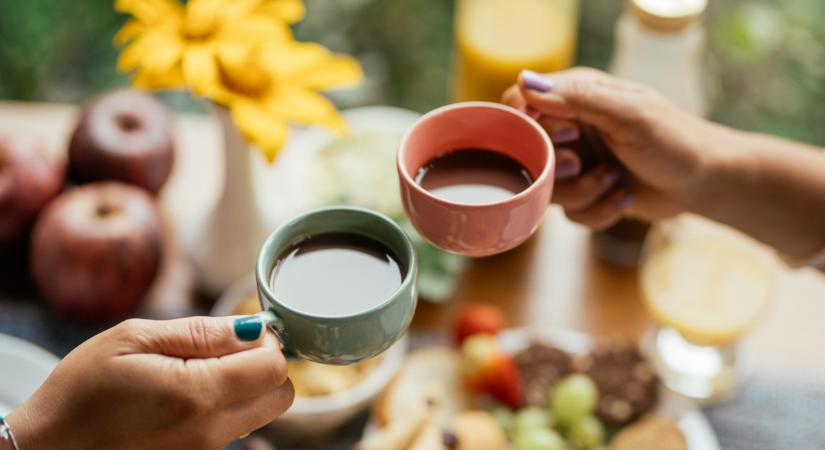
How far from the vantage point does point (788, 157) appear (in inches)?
44.6

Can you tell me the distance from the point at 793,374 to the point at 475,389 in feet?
1.52

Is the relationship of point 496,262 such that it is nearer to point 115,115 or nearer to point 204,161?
point 204,161

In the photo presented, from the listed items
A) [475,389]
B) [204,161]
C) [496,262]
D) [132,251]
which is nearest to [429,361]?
[475,389]

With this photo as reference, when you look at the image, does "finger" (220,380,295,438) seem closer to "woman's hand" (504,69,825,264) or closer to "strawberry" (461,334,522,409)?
"woman's hand" (504,69,825,264)

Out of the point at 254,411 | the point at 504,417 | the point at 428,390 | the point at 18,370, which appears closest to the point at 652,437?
the point at 504,417

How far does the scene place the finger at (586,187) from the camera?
1141 mm

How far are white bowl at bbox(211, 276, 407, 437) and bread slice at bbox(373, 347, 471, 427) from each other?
2 cm

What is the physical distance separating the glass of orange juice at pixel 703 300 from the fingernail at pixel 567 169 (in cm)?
29

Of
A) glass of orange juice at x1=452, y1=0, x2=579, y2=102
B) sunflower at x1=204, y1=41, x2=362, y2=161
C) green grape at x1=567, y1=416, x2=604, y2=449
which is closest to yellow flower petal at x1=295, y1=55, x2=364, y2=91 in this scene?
sunflower at x1=204, y1=41, x2=362, y2=161

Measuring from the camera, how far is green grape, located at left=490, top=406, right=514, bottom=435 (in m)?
1.35

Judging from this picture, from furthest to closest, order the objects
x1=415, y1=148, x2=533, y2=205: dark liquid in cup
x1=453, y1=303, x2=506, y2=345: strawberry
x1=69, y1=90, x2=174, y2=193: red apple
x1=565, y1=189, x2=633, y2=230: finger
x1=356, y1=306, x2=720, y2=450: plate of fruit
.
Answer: x1=69, y1=90, x2=174, y2=193: red apple, x1=453, y1=303, x2=506, y2=345: strawberry, x1=356, y1=306, x2=720, y2=450: plate of fruit, x1=565, y1=189, x2=633, y2=230: finger, x1=415, y1=148, x2=533, y2=205: dark liquid in cup

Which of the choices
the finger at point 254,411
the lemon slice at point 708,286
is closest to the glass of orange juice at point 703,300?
the lemon slice at point 708,286

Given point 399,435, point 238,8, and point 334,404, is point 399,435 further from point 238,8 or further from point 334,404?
point 238,8

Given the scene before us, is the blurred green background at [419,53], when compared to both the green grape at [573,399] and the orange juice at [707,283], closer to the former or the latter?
the orange juice at [707,283]
